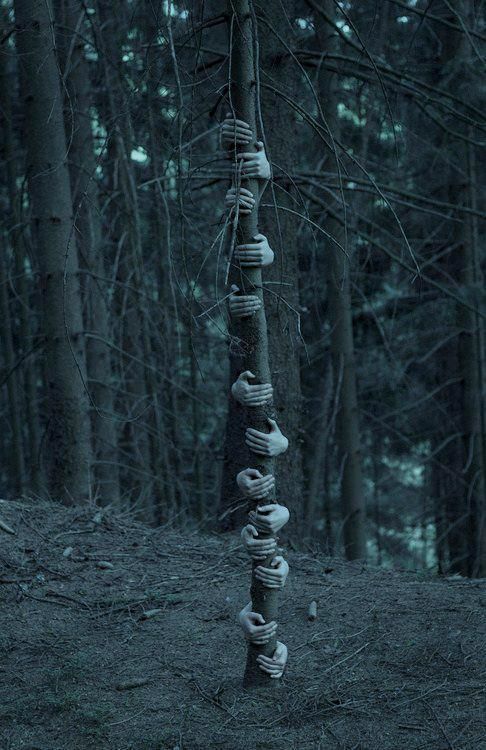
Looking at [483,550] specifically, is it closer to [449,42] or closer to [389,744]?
[449,42]

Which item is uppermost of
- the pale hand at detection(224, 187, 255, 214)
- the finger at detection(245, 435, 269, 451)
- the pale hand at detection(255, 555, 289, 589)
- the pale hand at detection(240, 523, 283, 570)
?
the pale hand at detection(224, 187, 255, 214)

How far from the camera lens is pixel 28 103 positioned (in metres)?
6.77

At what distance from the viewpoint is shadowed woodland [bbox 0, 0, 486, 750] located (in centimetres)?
348

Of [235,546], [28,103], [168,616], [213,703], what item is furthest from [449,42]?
[213,703]

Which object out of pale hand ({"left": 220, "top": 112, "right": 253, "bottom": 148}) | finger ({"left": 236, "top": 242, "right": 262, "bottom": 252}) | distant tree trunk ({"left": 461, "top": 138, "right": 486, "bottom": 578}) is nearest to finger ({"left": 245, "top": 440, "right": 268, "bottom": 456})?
finger ({"left": 236, "top": 242, "right": 262, "bottom": 252})

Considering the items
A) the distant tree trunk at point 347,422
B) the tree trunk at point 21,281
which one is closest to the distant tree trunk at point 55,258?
the tree trunk at point 21,281

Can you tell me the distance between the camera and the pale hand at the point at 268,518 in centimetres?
339

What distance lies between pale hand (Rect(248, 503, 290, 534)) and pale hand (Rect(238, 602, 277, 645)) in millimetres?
368

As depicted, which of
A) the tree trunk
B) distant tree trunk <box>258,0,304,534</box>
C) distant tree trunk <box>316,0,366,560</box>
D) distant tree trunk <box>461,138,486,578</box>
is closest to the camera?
distant tree trunk <box>258,0,304,534</box>

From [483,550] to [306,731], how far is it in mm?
8292

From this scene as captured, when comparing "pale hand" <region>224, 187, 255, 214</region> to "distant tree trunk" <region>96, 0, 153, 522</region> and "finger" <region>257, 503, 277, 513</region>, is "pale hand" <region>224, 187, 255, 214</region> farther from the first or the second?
"distant tree trunk" <region>96, 0, 153, 522</region>

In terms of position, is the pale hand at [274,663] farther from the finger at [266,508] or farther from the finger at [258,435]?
the finger at [258,435]

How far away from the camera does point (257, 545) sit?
11.2 feet

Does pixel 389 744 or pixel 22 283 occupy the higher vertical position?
pixel 22 283
